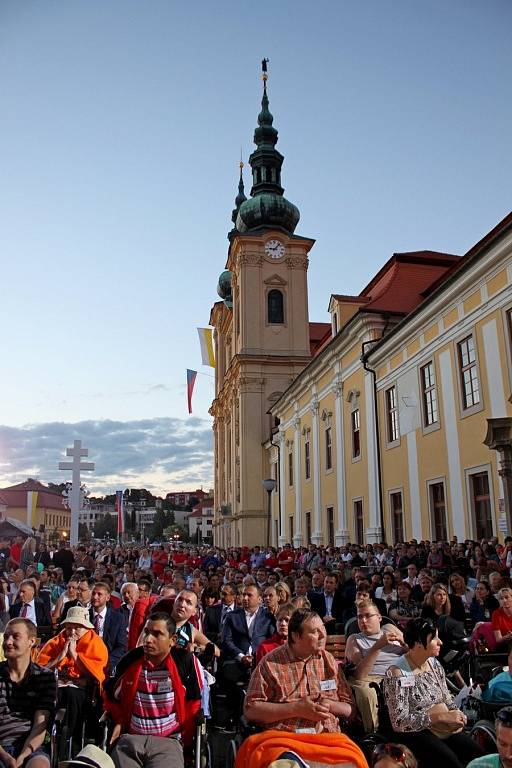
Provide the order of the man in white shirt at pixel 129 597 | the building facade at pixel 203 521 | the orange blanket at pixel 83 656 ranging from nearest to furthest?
the orange blanket at pixel 83 656 < the man in white shirt at pixel 129 597 < the building facade at pixel 203 521

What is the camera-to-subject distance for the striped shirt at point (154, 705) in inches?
202

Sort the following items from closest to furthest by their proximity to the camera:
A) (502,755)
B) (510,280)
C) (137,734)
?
1. (502,755)
2. (137,734)
3. (510,280)

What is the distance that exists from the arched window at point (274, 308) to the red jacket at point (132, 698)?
46.3 m

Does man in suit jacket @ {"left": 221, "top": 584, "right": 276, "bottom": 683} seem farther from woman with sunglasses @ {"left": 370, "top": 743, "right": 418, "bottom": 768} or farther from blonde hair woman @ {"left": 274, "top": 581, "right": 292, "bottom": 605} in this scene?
woman with sunglasses @ {"left": 370, "top": 743, "right": 418, "bottom": 768}

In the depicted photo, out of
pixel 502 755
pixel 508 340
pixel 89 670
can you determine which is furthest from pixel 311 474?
pixel 502 755

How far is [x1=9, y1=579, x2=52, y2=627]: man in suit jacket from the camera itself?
10586 millimetres

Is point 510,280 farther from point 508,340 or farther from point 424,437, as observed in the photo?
point 424,437

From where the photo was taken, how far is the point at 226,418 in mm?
59750

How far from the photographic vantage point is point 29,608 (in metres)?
10.7

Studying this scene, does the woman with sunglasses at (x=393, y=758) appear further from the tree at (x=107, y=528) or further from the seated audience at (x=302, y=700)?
the tree at (x=107, y=528)

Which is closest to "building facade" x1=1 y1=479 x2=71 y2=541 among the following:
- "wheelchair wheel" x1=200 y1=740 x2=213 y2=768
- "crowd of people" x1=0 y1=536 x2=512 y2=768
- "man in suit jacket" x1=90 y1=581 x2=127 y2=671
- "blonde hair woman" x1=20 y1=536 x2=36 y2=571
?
"blonde hair woman" x1=20 y1=536 x2=36 y2=571

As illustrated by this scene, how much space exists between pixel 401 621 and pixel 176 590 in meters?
3.22

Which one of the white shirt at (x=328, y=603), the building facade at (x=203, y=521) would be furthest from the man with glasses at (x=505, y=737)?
the building facade at (x=203, y=521)

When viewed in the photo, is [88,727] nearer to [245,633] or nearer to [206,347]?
[245,633]
